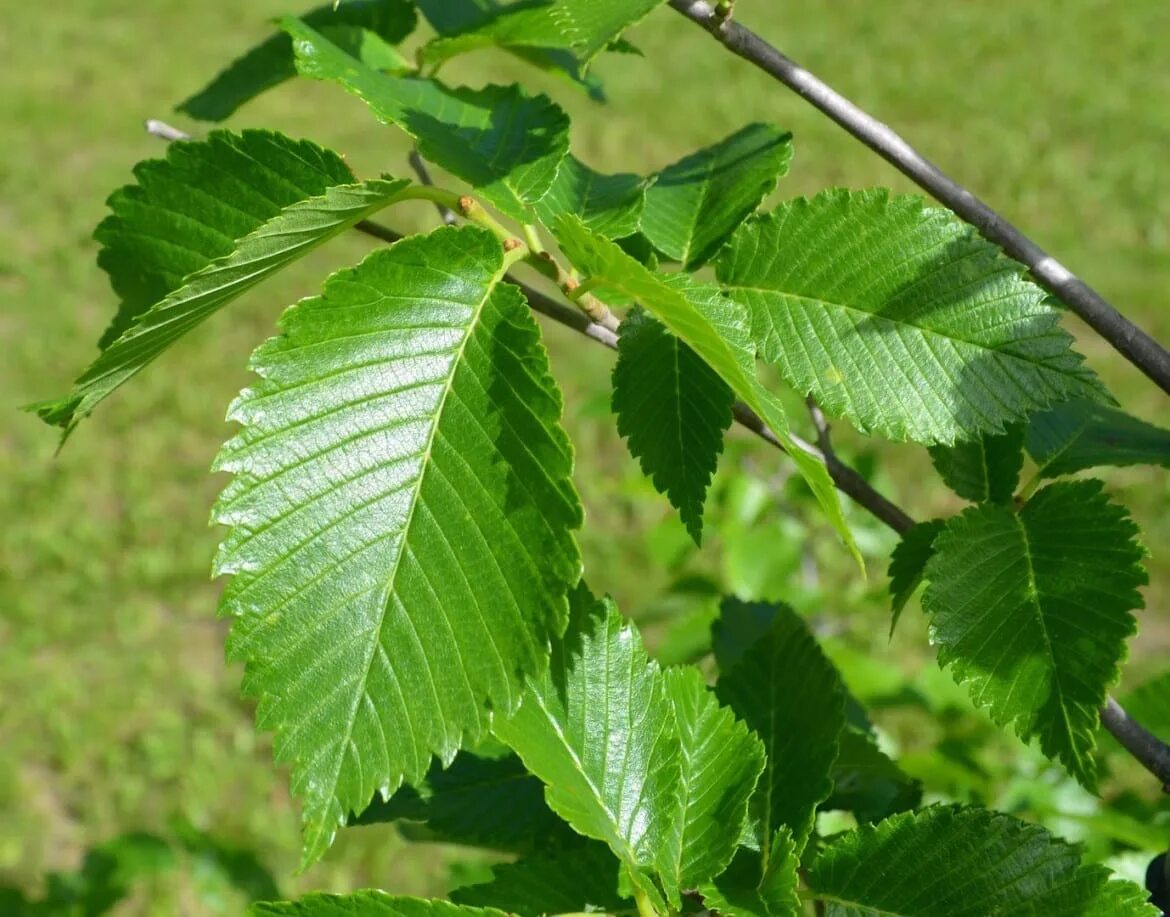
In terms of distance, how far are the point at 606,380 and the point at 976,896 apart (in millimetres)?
4026

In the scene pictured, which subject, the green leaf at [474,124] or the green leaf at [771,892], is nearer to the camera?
the green leaf at [771,892]

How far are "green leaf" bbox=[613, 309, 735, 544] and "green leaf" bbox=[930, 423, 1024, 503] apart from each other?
0.24 m

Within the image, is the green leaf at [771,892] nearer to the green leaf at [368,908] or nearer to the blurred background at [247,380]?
the green leaf at [368,908]

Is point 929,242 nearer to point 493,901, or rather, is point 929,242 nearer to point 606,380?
point 493,901

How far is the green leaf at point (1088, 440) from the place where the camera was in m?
1.09

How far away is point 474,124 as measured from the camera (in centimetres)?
106

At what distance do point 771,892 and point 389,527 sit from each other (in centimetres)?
36

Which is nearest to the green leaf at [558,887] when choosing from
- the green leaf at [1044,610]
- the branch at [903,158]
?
the green leaf at [1044,610]

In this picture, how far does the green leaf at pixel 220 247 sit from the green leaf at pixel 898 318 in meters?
0.31

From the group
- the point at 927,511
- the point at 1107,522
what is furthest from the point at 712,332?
the point at 927,511

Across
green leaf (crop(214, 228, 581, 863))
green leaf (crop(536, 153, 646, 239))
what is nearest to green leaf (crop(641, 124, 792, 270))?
green leaf (crop(536, 153, 646, 239))

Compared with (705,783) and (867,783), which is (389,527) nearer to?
(705,783)

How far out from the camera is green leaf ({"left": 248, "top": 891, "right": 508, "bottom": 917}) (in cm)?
78

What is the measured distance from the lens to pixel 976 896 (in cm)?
85
